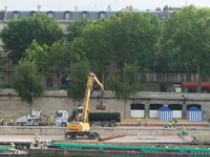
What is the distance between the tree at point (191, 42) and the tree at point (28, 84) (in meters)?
22.9

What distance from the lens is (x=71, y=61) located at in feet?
382

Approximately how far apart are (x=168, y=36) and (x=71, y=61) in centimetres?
1593

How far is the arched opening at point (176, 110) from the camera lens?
104 meters

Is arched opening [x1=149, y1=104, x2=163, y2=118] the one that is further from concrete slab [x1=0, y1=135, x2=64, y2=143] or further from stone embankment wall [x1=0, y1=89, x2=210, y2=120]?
concrete slab [x1=0, y1=135, x2=64, y2=143]

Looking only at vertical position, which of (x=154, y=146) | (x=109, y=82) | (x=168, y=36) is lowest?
(x=154, y=146)

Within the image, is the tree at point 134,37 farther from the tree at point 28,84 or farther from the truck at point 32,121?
the truck at point 32,121

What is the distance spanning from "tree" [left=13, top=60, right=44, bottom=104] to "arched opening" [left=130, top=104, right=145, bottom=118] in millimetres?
12971

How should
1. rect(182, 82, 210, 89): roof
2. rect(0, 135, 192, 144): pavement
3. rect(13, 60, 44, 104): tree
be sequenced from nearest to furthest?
rect(0, 135, 192, 144): pavement → rect(13, 60, 44, 104): tree → rect(182, 82, 210, 89): roof

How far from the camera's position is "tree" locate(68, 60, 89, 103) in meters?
105

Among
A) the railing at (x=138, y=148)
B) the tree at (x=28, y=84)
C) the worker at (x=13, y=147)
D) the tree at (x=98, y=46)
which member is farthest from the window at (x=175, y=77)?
the worker at (x=13, y=147)

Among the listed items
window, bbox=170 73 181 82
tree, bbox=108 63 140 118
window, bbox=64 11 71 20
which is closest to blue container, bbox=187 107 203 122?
tree, bbox=108 63 140 118

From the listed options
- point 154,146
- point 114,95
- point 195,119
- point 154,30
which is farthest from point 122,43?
point 154,146

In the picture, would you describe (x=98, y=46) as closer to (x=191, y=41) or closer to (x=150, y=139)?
(x=191, y=41)

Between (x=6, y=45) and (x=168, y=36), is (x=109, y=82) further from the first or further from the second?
(x=6, y=45)
